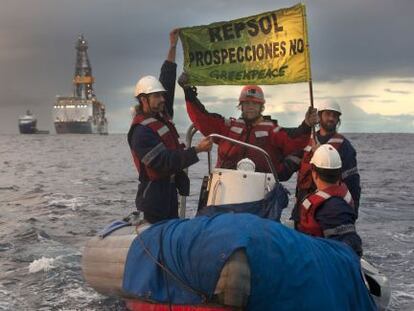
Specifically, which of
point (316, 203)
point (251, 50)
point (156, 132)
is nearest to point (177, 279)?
point (316, 203)

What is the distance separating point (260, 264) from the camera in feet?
12.7

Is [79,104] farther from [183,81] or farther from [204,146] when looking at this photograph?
[204,146]

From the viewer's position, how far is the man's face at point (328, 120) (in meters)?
6.63

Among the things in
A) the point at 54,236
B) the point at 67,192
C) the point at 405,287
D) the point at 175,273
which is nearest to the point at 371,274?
the point at 175,273

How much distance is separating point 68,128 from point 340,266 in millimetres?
122185

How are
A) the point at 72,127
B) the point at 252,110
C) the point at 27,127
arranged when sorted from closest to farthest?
the point at 252,110 → the point at 72,127 → the point at 27,127

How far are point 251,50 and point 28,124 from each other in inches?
5204

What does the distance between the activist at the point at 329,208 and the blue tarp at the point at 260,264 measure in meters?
0.21

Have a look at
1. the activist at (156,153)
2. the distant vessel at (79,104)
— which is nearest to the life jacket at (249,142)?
the activist at (156,153)

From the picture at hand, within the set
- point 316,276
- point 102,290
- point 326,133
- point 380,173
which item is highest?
point 326,133

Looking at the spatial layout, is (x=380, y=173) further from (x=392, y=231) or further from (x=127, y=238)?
(x=127, y=238)

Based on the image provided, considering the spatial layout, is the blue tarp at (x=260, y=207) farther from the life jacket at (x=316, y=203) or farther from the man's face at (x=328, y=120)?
the man's face at (x=328, y=120)

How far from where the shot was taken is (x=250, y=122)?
6.34 m

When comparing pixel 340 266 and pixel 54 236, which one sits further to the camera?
pixel 54 236
